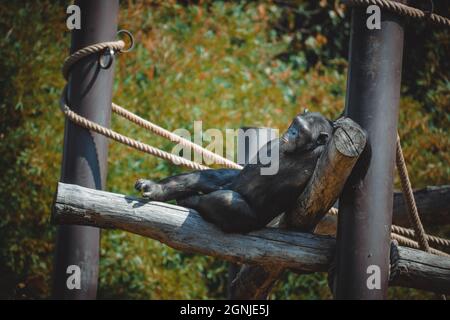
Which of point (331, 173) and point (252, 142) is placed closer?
point (331, 173)

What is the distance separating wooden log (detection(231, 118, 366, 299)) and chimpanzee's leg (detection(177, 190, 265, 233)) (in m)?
0.17

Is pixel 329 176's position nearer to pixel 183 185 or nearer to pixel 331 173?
pixel 331 173

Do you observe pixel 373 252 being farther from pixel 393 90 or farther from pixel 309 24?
pixel 309 24

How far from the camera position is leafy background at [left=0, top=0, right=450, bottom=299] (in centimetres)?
487

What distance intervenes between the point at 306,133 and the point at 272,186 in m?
0.26

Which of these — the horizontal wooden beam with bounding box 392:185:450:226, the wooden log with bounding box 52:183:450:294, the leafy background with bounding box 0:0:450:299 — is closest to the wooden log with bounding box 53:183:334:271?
the wooden log with bounding box 52:183:450:294

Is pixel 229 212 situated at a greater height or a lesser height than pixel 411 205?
lesser

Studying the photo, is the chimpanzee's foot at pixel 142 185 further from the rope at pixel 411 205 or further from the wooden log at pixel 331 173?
the rope at pixel 411 205

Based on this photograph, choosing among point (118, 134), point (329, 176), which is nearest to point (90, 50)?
point (118, 134)

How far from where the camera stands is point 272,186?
265 centimetres

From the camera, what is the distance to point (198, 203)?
271cm

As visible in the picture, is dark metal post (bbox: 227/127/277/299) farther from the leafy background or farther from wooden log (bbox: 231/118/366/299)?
the leafy background

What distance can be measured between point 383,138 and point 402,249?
0.48m

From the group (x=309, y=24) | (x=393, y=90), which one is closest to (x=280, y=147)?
(x=393, y=90)
